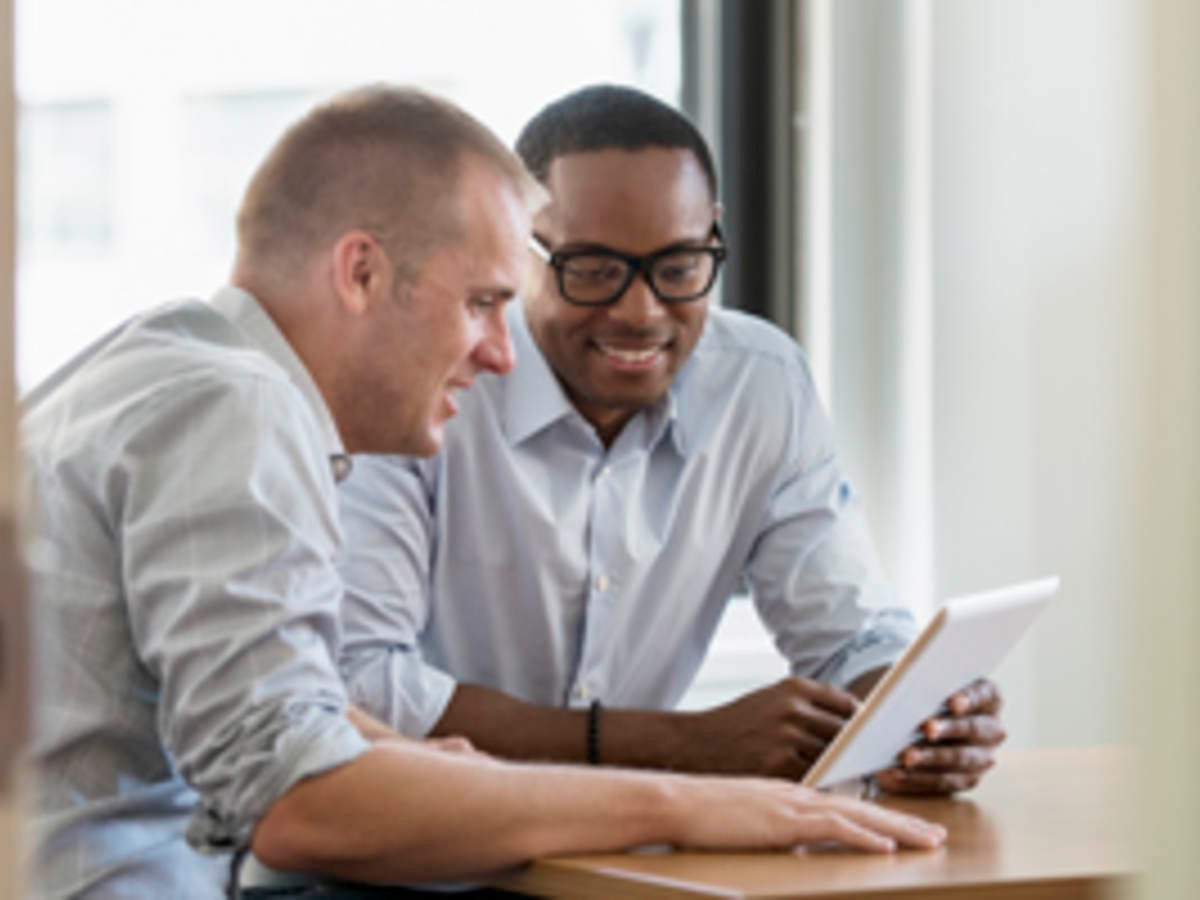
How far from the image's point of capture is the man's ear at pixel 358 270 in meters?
1.73

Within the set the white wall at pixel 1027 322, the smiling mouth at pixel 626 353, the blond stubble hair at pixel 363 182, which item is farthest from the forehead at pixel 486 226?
the white wall at pixel 1027 322

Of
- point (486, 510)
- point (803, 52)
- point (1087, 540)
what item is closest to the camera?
point (486, 510)

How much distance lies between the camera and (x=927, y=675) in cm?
169

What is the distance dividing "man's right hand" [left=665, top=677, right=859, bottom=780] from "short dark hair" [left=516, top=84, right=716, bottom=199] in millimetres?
739

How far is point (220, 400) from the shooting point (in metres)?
1.48

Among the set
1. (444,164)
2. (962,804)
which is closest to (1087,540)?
(962,804)

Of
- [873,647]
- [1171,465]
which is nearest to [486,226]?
[873,647]

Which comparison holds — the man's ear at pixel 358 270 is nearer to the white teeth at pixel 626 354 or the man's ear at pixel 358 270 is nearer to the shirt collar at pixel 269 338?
the shirt collar at pixel 269 338

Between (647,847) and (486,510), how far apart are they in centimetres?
89

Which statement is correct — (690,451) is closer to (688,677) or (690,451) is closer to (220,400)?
(688,677)

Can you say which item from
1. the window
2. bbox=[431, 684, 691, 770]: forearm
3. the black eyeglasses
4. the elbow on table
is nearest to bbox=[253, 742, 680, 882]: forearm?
the elbow on table

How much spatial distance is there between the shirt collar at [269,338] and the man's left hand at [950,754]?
0.69 m

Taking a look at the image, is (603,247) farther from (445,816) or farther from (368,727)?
(445,816)

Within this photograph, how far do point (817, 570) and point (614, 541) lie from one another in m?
0.28
